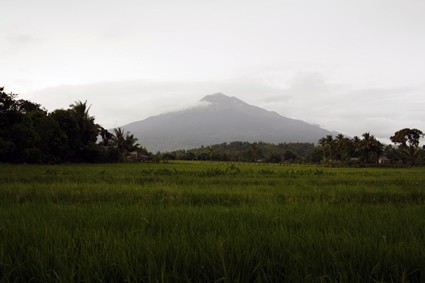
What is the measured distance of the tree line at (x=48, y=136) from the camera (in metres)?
23.3

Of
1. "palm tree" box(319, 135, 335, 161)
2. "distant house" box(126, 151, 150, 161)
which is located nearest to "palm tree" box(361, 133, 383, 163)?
"palm tree" box(319, 135, 335, 161)

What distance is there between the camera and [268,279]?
5.81ft

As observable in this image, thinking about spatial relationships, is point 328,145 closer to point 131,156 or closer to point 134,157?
point 134,157

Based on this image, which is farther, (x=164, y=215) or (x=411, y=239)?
(x=164, y=215)

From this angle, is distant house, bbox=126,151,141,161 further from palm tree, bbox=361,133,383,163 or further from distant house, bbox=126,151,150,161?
palm tree, bbox=361,133,383,163

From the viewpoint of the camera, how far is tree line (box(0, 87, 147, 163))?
23281 millimetres

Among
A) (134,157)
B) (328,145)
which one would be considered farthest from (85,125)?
(328,145)

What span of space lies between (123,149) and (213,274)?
157 ft

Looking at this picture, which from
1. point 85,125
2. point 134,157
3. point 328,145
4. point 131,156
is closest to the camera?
point 85,125

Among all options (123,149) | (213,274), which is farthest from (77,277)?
(123,149)

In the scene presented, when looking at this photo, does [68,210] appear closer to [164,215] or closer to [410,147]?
[164,215]

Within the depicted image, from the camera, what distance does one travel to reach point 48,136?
26.5m

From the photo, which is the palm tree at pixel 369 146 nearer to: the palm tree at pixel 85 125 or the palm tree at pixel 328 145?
the palm tree at pixel 328 145

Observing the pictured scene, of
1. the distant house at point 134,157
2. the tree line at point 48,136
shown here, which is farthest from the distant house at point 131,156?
the tree line at point 48,136
